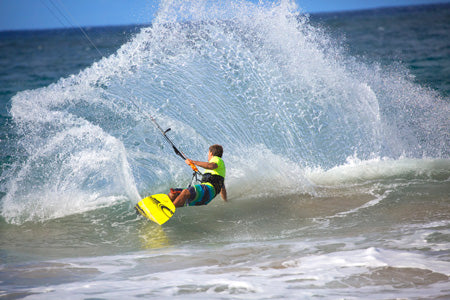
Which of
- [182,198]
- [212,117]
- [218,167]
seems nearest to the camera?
[182,198]

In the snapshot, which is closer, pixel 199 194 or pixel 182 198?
pixel 182 198

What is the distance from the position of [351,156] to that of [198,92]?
3.33 meters

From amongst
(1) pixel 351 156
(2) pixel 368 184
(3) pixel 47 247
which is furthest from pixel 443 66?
(3) pixel 47 247

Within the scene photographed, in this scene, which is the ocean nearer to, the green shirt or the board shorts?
the board shorts

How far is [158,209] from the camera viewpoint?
6613 mm

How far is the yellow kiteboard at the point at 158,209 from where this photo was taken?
21.6 feet

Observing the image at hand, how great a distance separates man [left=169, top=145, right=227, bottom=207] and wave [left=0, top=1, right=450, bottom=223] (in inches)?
42.4

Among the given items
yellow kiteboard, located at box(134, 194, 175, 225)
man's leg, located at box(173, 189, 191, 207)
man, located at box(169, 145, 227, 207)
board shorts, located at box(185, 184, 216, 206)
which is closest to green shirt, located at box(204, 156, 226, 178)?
man, located at box(169, 145, 227, 207)

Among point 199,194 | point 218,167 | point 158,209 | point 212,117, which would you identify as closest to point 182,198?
point 199,194

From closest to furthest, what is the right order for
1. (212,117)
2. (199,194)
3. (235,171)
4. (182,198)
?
(182,198) → (199,194) → (235,171) → (212,117)

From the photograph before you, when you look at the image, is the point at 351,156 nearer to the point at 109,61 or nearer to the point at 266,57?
the point at 266,57

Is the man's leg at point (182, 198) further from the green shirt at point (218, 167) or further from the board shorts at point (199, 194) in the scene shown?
the green shirt at point (218, 167)

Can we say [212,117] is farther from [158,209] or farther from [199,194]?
[158,209]

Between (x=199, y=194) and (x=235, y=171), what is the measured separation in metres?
1.87
